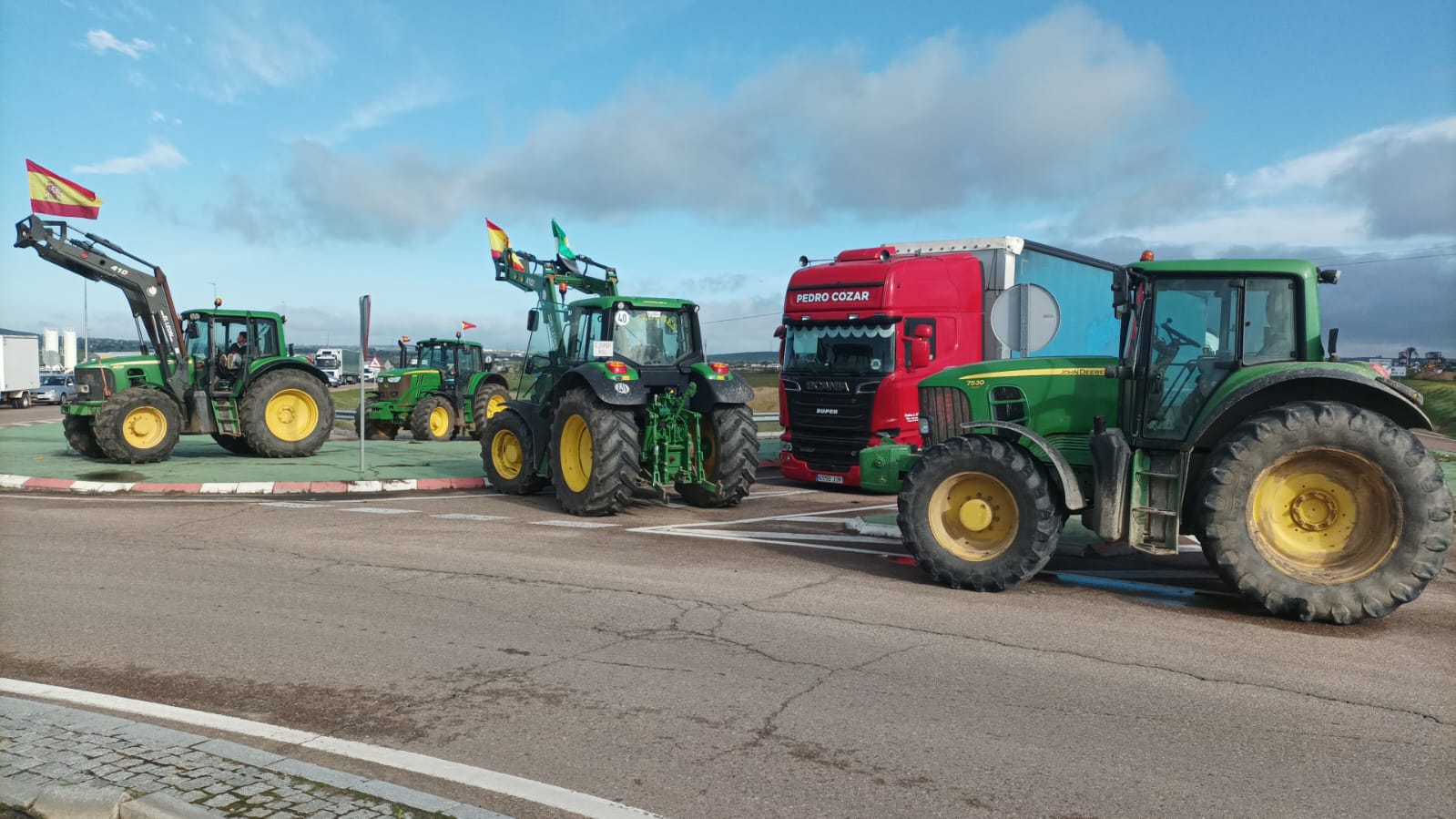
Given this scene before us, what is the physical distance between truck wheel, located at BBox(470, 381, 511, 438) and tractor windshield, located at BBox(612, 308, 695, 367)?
9931 mm

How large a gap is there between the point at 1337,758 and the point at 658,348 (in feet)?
30.0

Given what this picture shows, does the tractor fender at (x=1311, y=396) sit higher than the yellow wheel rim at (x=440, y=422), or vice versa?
the tractor fender at (x=1311, y=396)

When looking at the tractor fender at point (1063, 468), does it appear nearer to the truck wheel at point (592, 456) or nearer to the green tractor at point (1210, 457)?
the green tractor at point (1210, 457)

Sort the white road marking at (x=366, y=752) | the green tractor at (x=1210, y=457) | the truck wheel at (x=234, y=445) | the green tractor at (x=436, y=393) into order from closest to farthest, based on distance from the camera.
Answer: the white road marking at (x=366, y=752) → the green tractor at (x=1210, y=457) → the truck wheel at (x=234, y=445) → the green tractor at (x=436, y=393)

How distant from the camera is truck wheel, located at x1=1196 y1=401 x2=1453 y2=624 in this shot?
6430mm

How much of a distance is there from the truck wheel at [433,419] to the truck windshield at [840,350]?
11.0 meters

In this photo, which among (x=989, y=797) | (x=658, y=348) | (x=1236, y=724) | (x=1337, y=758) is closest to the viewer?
(x=989, y=797)

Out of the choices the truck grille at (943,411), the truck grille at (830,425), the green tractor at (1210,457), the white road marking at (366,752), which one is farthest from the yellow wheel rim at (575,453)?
the white road marking at (366,752)

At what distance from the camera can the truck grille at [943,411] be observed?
839 cm

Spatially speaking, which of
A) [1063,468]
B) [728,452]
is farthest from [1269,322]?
[728,452]

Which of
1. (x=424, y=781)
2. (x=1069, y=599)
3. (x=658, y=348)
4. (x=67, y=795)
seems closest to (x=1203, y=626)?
(x=1069, y=599)

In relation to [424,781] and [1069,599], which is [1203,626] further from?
[424,781]

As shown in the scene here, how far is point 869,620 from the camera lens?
261 inches

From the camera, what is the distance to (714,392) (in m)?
11.9
